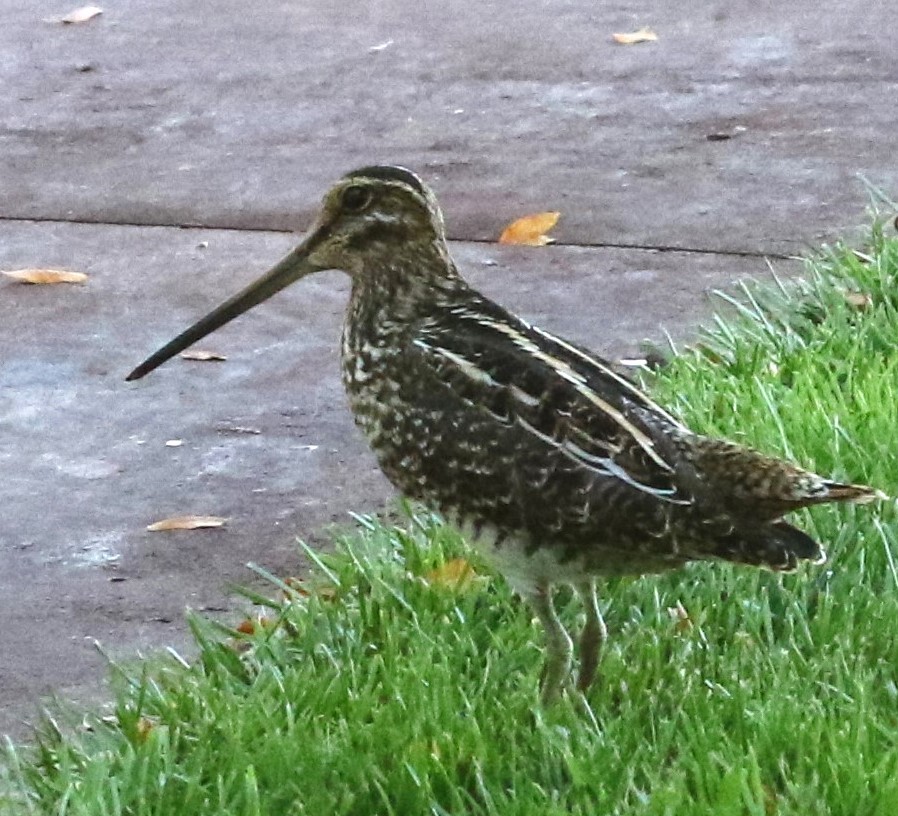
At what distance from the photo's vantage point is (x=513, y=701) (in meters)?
4.33

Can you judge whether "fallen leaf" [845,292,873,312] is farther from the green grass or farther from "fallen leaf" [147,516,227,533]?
"fallen leaf" [147,516,227,533]

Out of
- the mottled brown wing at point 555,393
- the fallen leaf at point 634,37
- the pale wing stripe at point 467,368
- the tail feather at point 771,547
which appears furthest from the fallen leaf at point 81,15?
the tail feather at point 771,547

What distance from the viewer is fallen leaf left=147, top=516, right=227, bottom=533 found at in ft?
18.1

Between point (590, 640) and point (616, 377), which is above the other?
point (616, 377)

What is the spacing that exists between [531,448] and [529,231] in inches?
132

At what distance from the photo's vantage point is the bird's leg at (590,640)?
443cm

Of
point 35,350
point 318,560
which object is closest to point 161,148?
point 35,350

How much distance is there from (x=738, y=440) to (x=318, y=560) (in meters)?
1.13

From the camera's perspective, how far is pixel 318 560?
5051 mm

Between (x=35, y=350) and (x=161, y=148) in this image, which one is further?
(x=161, y=148)

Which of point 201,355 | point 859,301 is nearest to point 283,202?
point 201,355

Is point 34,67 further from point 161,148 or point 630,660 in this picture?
point 630,660

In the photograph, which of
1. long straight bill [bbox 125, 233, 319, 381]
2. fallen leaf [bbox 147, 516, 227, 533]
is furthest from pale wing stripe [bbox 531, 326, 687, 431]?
fallen leaf [bbox 147, 516, 227, 533]

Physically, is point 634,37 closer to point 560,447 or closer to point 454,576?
point 454,576
